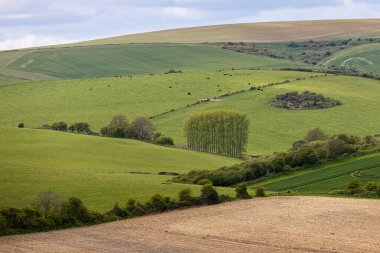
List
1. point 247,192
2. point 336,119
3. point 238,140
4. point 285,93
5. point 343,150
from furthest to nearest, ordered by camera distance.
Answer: point 285,93
point 336,119
point 238,140
point 343,150
point 247,192

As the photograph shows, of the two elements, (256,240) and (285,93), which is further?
(285,93)

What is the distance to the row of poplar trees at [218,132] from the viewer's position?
13725 centimetres

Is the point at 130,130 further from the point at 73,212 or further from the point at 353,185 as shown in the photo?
the point at 73,212

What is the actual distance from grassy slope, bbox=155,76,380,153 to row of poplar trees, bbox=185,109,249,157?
A: 10.6 ft

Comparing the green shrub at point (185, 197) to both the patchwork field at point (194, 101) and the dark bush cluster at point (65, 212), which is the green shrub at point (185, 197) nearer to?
the dark bush cluster at point (65, 212)

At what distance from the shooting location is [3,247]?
55.1 metres

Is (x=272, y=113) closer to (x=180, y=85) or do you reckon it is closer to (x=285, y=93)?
(x=285, y=93)

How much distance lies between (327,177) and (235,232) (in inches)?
1261

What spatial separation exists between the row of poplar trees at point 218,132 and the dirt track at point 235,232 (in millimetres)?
61240

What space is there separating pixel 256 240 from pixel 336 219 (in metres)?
10.9

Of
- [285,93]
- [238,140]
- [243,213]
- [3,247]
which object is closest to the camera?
[3,247]

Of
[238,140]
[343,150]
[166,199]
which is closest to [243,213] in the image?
[166,199]

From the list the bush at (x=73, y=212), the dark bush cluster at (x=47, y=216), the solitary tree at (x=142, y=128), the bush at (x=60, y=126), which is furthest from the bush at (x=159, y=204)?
the bush at (x=60, y=126)

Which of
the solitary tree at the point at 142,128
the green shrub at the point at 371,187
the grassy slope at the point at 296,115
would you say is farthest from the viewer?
the grassy slope at the point at 296,115
